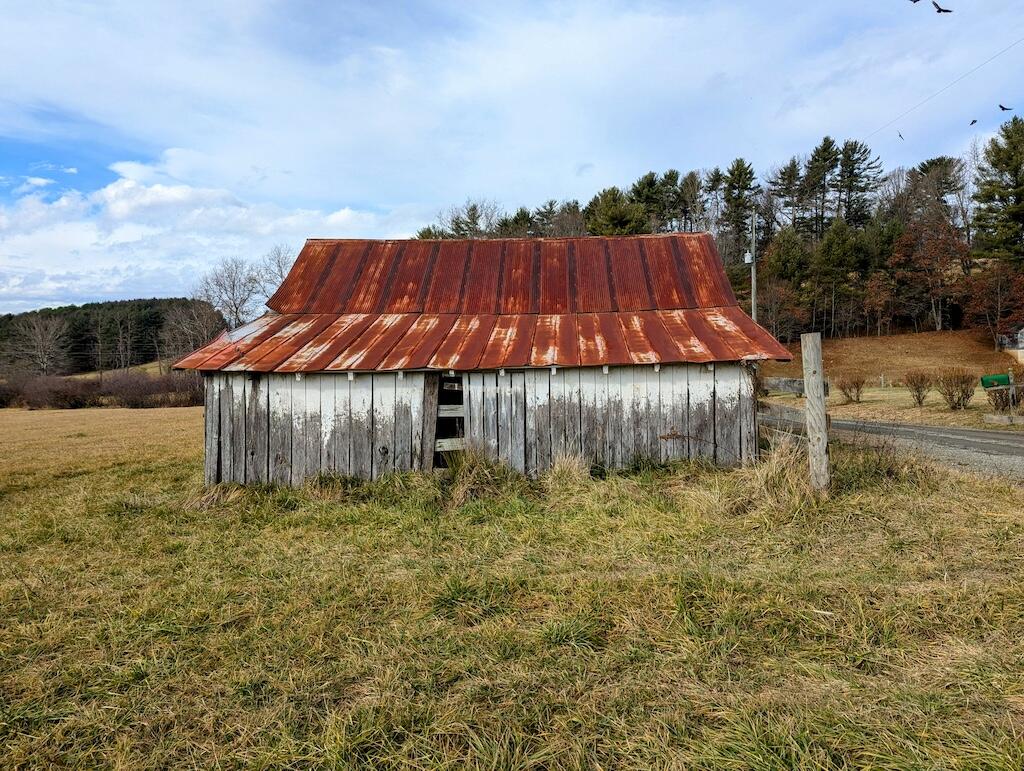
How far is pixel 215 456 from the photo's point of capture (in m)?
8.67

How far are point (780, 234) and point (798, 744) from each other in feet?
163

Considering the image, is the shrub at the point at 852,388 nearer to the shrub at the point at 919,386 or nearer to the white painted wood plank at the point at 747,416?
the shrub at the point at 919,386

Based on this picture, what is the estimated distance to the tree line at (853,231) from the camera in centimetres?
3847

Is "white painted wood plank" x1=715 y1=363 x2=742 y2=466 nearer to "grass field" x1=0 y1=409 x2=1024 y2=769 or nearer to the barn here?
the barn

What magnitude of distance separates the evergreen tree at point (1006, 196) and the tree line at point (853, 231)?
0.25 ft

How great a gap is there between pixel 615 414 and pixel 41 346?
219 feet

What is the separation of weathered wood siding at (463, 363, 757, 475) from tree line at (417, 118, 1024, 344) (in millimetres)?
31932

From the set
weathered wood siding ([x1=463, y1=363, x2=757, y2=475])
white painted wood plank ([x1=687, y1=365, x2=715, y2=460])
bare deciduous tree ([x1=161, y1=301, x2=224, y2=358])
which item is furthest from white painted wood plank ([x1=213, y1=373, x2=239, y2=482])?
bare deciduous tree ([x1=161, y1=301, x2=224, y2=358])

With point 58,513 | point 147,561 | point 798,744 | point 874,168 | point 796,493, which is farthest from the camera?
point 874,168

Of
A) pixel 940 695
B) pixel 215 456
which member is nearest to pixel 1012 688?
pixel 940 695

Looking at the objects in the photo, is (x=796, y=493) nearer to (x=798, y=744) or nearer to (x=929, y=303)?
(x=798, y=744)

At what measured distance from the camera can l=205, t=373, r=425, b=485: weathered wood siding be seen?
8.60 meters

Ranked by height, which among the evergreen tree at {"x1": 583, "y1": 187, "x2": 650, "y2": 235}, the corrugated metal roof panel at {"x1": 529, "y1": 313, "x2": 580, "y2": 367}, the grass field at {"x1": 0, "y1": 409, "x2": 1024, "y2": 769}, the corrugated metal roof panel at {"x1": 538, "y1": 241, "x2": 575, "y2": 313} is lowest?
the grass field at {"x1": 0, "y1": 409, "x2": 1024, "y2": 769}

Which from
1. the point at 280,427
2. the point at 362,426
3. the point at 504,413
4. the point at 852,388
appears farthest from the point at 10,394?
the point at 852,388
